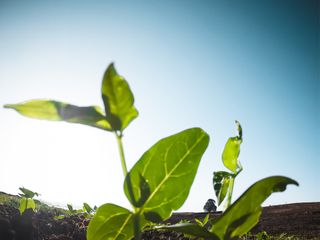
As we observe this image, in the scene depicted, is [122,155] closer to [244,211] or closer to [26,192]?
[244,211]

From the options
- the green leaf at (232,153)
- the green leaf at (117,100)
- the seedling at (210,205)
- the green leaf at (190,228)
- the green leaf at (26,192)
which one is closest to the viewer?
the green leaf at (117,100)

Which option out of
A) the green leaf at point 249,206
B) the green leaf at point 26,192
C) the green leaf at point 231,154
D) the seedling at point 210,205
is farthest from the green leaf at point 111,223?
the seedling at point 210,205

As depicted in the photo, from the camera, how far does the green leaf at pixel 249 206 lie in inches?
29.3

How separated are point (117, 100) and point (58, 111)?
143 mm

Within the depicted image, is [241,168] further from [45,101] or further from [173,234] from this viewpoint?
[173,234]

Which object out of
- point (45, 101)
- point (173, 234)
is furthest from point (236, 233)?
point (173, 234)

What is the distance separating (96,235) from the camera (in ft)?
2.92

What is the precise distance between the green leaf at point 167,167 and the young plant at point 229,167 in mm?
196

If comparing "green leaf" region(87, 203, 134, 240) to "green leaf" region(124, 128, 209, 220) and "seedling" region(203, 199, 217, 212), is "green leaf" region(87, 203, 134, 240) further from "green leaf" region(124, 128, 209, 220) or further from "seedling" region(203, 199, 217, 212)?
"seedling" region(203, 199, 217, 212)

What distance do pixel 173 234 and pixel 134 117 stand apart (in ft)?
8.46

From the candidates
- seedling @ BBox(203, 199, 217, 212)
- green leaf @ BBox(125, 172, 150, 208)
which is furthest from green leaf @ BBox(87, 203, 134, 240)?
seedling @ BBox(203, 199, 217, 212)

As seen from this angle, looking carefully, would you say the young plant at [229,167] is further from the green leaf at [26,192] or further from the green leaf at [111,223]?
the green leaf at [26,192]

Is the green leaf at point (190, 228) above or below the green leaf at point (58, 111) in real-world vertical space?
below

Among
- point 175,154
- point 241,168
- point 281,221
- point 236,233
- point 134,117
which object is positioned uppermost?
point 134,117
